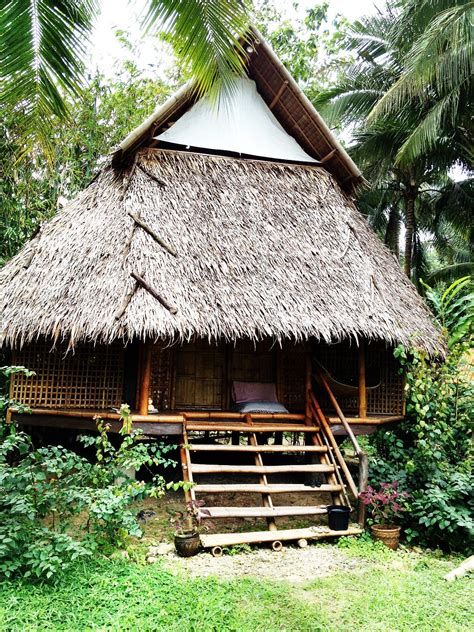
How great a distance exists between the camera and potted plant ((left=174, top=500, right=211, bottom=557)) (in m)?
4.49

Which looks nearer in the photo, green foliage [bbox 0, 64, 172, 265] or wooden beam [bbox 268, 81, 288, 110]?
wooden beam [bbox 268, 81, 288, 110]

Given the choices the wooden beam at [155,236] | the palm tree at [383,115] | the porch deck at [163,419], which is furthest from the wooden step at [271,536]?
the palm tree at [383,115]

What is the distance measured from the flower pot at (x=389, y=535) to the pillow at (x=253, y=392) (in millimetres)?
2202

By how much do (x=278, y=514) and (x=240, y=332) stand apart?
186 cm

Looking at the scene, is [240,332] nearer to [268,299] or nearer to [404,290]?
[268,299]

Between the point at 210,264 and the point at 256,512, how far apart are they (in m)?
2.80

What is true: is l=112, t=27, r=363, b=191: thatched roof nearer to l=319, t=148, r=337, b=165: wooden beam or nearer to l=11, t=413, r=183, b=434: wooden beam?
l=319, t=148, r=337, b=165: wooden beam

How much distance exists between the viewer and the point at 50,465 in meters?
4.00

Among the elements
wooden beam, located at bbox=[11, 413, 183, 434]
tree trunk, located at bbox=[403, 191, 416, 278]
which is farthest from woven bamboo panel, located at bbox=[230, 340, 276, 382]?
tree trunk, located at bbox=[403, 191, 416, 278]

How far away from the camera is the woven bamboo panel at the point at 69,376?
20.7 ft

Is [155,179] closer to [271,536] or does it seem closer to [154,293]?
[154,293]

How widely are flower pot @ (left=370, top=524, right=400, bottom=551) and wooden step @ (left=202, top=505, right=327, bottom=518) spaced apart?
54 cm

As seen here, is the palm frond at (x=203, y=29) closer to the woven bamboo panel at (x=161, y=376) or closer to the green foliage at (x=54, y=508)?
the green foliage at (x=54, y=508)

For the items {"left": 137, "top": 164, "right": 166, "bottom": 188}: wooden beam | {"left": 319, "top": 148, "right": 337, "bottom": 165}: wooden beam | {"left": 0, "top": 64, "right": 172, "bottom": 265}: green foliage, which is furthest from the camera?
{"left": 0, "top": 64, "right": 172, "bottom": 265}: green foliage
